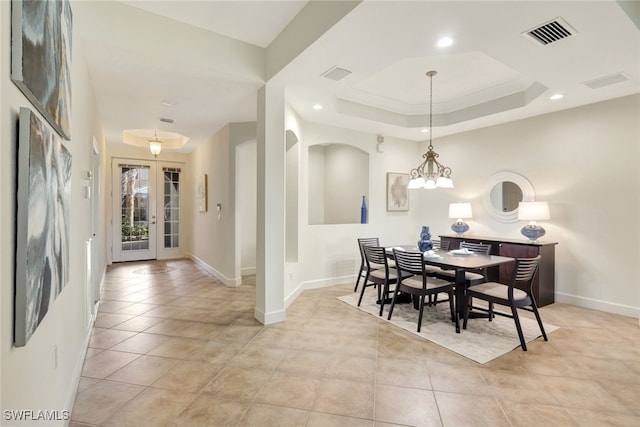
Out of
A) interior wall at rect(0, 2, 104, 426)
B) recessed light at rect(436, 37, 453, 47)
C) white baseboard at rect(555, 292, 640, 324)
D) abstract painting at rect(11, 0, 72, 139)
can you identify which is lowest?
white baseboard at rect(555, 292, 640, 324)

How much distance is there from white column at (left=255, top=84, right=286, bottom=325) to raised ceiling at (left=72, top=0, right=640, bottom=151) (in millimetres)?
293

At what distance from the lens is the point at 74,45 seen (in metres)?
2.21

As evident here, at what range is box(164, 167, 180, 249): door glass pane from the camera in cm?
781

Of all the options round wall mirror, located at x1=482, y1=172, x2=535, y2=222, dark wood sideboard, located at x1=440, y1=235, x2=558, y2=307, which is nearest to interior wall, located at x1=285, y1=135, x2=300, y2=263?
dark wood sideboard, located at x1=440, y1=235, x2=558, y2=307

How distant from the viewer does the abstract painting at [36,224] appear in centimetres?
102

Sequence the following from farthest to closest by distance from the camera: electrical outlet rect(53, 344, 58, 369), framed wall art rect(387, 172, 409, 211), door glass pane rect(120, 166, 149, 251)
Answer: door glass pane rect(120, 166, 149, 251), framed wall art rect(387, 172, 409, 211), electrical outlet rect(53, 344, 58, 369)

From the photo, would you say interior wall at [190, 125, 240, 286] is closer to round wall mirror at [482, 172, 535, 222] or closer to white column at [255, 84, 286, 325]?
white column at [255, 84, 286, 325]

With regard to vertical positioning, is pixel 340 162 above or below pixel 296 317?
above

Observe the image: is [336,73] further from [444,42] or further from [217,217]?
[217,217]

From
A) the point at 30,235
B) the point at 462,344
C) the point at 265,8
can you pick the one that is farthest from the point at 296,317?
the point at 265,8

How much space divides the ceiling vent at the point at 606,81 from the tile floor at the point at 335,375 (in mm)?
2727

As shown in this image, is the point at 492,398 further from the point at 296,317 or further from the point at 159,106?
the point at 159,106

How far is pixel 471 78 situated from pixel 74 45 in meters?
4.24

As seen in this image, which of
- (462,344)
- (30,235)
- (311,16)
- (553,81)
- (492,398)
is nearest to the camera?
(30,235)
